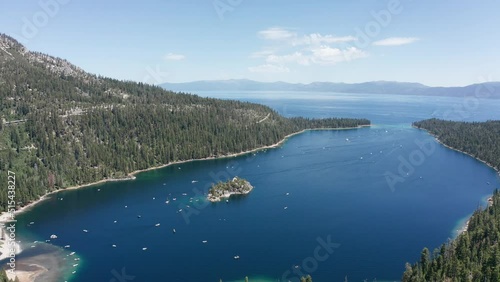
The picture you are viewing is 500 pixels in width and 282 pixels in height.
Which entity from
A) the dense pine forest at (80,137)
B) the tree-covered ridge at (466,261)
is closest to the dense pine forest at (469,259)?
the tree-covered ridge at (466,261)

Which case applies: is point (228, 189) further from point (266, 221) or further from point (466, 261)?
point (466, 261)

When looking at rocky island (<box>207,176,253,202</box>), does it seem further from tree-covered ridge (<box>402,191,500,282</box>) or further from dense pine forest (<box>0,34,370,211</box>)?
tree-covered ridge (<box>402,191,500,282</box>)

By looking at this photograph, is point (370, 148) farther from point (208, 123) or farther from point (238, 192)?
point (238, 192)

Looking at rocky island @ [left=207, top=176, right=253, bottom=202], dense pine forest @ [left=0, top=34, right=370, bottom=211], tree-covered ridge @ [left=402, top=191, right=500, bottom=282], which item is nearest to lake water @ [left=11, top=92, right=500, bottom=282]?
rocky island @ [left=207, top=176, right=253, bottom=202]

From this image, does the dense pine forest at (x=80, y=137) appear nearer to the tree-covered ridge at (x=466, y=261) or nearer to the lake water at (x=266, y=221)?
the lake water at (x=266, y=221)

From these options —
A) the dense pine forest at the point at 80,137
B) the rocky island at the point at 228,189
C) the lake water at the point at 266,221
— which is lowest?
the lake water at the point at 266,221

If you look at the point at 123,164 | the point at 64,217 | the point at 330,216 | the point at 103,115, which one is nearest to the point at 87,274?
the point at 64,217

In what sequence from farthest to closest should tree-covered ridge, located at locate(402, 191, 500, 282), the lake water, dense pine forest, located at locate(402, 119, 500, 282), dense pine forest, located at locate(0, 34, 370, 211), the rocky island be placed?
dense pine forest, located at locate(0, 34, 370, 211)
the rocky island
the lake water
dense pine forest, located at locate(402, 119, 500, 282)
tree-covered ridge, located at locate(402, 191, 500, 282)
